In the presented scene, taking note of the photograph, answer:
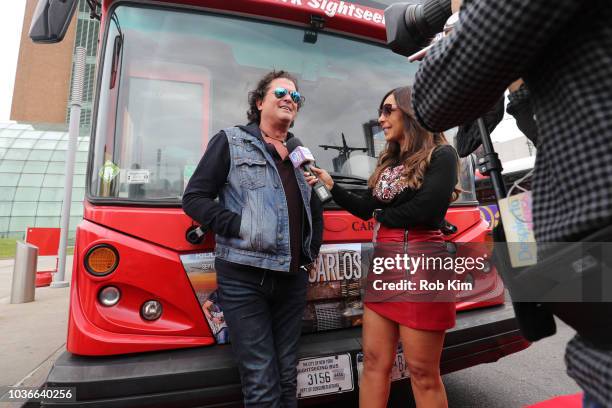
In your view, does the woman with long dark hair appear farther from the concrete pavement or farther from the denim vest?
the concrete pavement

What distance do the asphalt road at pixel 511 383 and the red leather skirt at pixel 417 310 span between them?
159 cm

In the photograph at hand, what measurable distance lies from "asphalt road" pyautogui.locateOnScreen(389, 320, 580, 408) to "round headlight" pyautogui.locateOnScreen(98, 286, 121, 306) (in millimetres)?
2241

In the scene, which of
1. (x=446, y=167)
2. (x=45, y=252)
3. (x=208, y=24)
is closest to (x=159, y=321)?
(x=446, y=167)

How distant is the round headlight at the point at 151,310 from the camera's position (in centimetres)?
205

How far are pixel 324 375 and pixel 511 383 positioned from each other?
2.38 m

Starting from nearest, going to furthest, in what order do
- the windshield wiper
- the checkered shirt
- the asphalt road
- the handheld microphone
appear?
the checkered shirt, the handheld microphone, the windshield wiper, the asphalt road

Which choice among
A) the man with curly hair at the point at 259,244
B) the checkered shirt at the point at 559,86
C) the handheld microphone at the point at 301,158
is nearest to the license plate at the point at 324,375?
the man with curly hair at the point at 259,244

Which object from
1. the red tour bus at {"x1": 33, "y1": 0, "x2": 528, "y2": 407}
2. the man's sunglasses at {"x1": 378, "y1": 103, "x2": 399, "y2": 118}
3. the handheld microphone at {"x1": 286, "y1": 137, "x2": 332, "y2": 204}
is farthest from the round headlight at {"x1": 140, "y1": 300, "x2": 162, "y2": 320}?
the man's sunglasses at {"x1": 378, "y1": 103, "x2": 399, "y2": 118}

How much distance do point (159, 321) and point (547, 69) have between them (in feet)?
6.56

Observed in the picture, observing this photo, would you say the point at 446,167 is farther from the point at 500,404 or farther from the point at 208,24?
the point at 500,404

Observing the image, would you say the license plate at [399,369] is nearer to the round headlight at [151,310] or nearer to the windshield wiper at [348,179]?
the windshield wiper at [348,179]

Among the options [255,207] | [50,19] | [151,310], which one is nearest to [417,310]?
[255,207]

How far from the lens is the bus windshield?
7.57 ft

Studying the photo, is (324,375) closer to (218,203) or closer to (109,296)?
(218,203)
